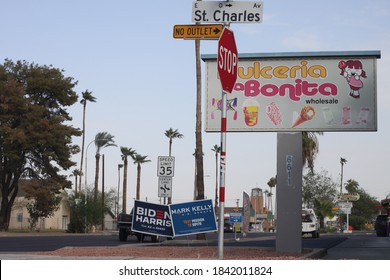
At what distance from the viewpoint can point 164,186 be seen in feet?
88.1

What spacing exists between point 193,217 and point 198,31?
6123 millimetres

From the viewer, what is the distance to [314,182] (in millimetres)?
85812

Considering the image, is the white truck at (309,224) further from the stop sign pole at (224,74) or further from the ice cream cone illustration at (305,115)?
the stop sign pole at (224,74)

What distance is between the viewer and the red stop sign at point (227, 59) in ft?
45.5

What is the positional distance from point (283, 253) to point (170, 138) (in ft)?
289

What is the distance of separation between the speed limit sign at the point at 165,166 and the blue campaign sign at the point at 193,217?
4738 mm

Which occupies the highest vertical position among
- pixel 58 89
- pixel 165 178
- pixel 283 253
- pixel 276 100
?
pixel 58 89

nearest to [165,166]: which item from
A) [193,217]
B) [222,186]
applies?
[193,217]

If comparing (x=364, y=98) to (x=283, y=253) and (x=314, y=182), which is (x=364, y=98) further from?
(x=314, y=182)

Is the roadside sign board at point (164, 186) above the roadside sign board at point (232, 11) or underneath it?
underneath

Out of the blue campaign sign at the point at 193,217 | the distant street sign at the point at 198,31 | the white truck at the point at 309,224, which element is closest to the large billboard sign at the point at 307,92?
the blue campaign sign at the point at 193,217

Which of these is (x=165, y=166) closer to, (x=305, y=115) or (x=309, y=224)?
(x=305, y=115)

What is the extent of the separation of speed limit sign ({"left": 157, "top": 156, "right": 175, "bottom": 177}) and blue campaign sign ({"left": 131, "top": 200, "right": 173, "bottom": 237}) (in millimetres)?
3486
